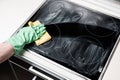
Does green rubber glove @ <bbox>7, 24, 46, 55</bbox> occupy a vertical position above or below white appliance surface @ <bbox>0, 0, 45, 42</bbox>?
below

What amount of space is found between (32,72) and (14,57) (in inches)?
5.0

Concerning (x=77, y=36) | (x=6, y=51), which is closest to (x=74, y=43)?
(x=77, y=36)

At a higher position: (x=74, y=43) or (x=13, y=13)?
(x=13, y=13)

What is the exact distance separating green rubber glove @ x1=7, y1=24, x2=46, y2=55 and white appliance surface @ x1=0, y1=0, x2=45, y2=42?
6 centimetres

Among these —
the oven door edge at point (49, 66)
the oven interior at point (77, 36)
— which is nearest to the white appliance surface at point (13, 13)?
the oven interior at point (77, 36)

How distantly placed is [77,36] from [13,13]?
0.42 meters

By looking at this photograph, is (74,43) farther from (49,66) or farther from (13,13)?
(13,13)

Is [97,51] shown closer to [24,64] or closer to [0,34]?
[24,64]

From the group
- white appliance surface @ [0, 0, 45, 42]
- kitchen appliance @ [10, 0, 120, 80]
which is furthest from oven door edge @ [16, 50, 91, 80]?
white appliance surface @ [0, 0, 45, 42]

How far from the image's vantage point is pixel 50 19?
42.4 inches

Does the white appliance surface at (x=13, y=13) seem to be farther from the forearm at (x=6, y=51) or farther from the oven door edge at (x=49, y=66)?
the oven door edge at (x=49, y=66)

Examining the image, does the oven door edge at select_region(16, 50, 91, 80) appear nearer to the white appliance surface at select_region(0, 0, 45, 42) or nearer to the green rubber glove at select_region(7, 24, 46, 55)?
the green rubber glove at select_region(7, 24, 46, 55)

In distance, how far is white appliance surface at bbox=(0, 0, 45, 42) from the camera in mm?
1034

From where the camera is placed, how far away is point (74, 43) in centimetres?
97
